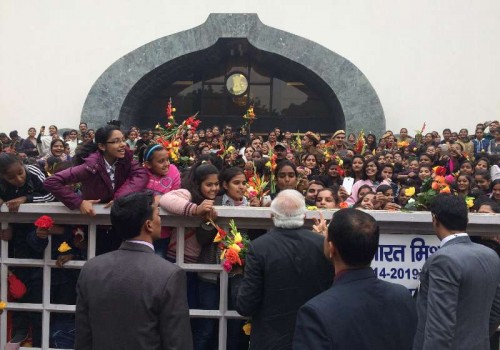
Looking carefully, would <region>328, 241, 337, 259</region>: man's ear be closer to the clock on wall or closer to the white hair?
the white hair

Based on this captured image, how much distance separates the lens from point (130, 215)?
255 cm

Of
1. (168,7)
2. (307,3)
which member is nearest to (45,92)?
(168,7)

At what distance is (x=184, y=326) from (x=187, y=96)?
443 inches

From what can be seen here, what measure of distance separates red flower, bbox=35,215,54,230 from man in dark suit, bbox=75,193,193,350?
2.79ft

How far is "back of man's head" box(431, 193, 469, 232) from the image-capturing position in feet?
9.52

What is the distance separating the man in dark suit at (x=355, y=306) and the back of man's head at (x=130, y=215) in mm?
803

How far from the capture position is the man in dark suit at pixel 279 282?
2814 mm

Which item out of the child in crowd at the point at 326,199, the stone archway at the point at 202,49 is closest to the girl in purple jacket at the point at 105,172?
the child in crowd at the point at 326,199


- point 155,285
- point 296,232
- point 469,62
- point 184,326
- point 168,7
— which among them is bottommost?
point 184,326

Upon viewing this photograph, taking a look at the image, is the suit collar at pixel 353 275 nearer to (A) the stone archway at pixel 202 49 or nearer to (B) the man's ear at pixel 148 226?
(B) the man's ear at pixel 148 226

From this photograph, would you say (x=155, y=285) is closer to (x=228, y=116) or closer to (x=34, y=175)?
(x=34, y=175)

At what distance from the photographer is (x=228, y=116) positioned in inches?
520

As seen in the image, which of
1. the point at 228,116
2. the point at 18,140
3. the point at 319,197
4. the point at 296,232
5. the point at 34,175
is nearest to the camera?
the point at 296,232

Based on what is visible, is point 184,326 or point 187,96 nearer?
point 184,326
